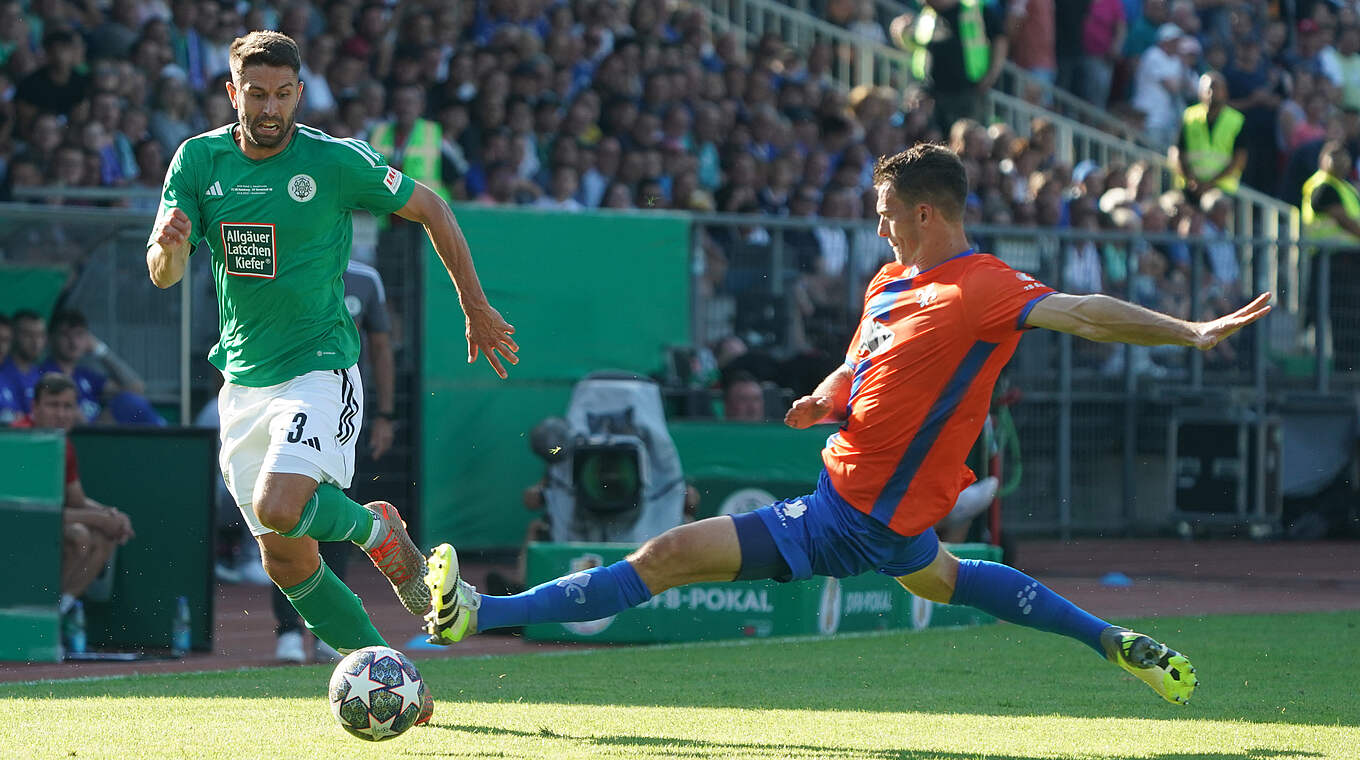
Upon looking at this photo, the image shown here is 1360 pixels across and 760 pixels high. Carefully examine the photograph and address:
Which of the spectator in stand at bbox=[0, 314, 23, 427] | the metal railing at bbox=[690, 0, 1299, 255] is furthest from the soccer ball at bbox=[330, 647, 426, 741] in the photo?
the metal railing at bbox=[690, 0, 1299, 255]

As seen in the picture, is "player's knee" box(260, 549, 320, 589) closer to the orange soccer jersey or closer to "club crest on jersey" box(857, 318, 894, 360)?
the orange soccer jersey

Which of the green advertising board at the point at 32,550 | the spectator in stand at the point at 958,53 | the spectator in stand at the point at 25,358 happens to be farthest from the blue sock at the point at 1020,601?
the spectator in stand at the point at 958,53

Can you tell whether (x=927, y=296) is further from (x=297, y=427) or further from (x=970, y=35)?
(x=970, y=35)

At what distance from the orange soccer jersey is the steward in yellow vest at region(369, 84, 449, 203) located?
28.2 feet

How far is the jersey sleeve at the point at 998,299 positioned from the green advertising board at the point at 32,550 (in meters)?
4.63

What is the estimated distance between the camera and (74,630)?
365 inches

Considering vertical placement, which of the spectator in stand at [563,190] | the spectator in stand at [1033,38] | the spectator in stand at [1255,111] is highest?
→ the spectator in stand at [1033,38]

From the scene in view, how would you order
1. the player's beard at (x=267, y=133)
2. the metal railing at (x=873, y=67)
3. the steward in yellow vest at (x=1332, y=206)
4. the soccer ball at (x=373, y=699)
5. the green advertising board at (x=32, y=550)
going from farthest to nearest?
the metal railing at (x=873, y=67) < the steward in yellow vest at (x=1332, y=206) < the green advertising board at (x=32, y=550) < the player's beard at (x=267, y=133) < the soccer ball at (x=373, y=699)

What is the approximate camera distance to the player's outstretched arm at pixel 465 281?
6.73 meters

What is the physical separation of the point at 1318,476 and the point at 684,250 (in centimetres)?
646

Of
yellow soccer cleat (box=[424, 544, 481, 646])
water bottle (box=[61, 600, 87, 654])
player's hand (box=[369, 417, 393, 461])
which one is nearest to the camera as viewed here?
yellow soccer cleat (box=[424, 544, 481, 646])

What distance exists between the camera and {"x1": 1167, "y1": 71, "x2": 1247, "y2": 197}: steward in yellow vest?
19.8 metres

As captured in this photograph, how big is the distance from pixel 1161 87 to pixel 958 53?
4.07 meters

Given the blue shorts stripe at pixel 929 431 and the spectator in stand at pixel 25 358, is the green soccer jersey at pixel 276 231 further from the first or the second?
the spectator in stand at pixel 25 358
